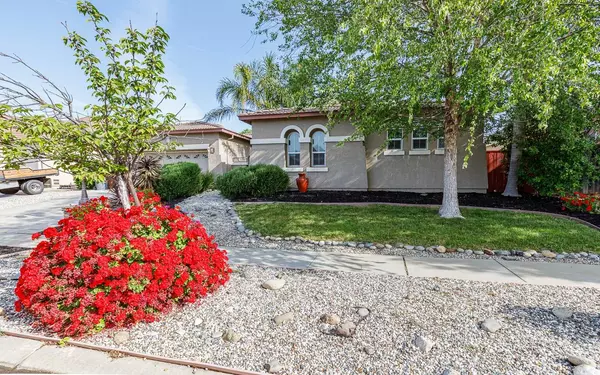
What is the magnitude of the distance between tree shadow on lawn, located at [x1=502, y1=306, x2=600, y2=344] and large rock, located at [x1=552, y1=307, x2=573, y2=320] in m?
0.03

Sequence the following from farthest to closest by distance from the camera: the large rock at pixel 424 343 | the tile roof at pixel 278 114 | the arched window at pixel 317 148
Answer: the arched window at pixel 317 148
the tile roof at pixel 278 114
the large rock at pixel 424 343

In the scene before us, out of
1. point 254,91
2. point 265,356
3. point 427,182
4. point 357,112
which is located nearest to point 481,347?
point 265,356

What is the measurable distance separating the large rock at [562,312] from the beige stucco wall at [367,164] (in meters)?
8.83

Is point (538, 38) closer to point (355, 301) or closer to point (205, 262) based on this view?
point (355, 301)

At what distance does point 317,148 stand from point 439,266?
28.6 feet

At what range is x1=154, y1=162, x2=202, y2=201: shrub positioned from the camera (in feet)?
36.4

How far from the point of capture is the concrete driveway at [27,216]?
21.9 feet

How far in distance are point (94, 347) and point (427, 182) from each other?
1182 centimetres

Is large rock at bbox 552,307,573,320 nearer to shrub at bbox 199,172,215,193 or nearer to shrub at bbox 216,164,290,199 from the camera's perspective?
shrub at bbox 216,164,290,199

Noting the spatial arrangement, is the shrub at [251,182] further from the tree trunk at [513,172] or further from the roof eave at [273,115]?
the tree trunk at [513,172]

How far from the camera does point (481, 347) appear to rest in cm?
242

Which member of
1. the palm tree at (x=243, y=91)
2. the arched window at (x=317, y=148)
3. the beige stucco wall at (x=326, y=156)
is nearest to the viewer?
the beige stucco wall at (x=326, y=156)

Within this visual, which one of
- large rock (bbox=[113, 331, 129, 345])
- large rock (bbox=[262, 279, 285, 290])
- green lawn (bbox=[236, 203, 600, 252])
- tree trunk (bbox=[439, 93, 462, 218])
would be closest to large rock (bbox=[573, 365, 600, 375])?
large rock (bbox=[262, 279, 285, 290])

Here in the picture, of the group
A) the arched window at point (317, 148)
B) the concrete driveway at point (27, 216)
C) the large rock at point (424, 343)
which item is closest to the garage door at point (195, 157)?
the concrete driveway at point (27, 216)
